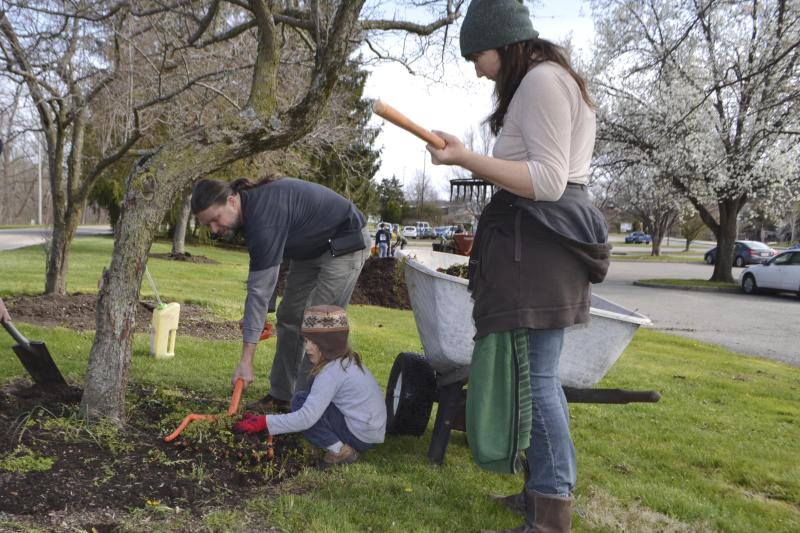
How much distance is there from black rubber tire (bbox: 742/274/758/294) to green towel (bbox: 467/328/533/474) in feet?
59.8

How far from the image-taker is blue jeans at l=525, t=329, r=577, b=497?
2.42 meters

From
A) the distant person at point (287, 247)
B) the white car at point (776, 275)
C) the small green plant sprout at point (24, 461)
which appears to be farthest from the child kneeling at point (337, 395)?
the white car at point (776, 275)

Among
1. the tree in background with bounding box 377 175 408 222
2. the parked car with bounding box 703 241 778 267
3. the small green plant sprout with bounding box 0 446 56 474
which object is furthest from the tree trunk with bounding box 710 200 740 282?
the tree in background with bounding box 377 175 408 222

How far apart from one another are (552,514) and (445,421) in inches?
43.1

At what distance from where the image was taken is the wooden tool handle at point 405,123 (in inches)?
82.9

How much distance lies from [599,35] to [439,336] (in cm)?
2056

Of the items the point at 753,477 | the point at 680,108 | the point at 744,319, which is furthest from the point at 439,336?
the point at 680,108

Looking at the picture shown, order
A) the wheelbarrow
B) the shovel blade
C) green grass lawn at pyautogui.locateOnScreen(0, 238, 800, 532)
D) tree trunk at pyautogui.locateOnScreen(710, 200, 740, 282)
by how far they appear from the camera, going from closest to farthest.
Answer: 1. green grass lawn at pyautogui.locateOnScreen(0, 238, 800, 532)
2. the wheelbarrow
3. the shovel blade
4. tree trunk at pyautogui.locateOnScreen(710, 200, 740, 282)

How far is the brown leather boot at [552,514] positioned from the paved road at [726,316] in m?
7.36

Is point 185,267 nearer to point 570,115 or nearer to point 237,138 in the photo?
point 237,138

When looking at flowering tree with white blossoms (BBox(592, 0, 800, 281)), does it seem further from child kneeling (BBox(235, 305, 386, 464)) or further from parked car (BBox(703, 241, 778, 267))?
child kneeling (BBox(235, 305, 386, 464))

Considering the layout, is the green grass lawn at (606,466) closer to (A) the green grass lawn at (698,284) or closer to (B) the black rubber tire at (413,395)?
(B) the black rubber tire at (413,395)

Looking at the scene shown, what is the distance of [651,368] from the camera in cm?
714

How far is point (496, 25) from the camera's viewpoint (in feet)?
7.46
